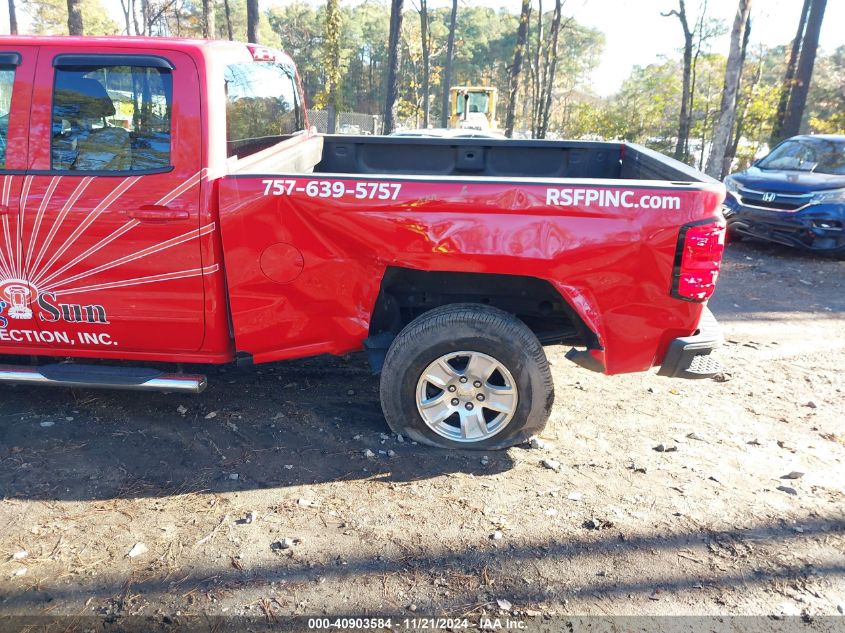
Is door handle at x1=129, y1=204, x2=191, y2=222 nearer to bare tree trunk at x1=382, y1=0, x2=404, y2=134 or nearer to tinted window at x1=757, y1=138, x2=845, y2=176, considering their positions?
tinted window at x1=757, y1=138, x2=845, y2=176

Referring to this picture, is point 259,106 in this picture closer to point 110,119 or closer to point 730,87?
point 110,119

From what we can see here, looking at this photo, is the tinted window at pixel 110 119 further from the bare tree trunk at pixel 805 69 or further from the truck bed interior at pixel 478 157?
the bare tree trunk at pixel 805 69

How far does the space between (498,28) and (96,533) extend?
68.9 metres

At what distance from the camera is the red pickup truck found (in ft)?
10.7

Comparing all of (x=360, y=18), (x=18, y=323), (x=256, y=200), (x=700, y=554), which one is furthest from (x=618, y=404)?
(x=360, y=18)

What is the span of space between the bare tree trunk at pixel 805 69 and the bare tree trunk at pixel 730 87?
471 centimetres

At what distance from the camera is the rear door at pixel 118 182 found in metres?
3.39

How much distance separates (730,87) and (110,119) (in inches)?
465

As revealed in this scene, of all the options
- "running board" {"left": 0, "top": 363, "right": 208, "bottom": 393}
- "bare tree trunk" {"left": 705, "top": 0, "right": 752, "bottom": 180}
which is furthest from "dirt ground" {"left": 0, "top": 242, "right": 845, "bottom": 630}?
"bare tree trunk" {"left": 705, "top": 0, "right": 752, "bottom": 180}

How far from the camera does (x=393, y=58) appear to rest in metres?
17.7

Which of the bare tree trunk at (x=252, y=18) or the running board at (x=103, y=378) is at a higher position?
the bare tree trunk at (x=252, y=18)

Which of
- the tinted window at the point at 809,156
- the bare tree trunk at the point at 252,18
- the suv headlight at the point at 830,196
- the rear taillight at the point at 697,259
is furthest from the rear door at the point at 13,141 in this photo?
the bare tree trunk at the point at 252,18

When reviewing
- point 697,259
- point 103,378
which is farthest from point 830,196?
point 103,378

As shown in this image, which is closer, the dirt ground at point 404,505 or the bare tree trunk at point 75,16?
the dirt ground at point 404,505
